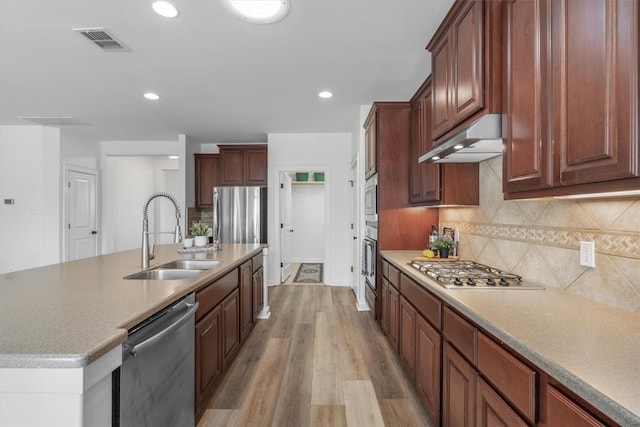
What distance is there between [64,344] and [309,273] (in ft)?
18.1

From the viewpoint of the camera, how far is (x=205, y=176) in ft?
19.1

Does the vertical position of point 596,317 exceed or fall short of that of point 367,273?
it exceeds it

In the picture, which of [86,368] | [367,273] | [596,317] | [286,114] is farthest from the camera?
[286,114]

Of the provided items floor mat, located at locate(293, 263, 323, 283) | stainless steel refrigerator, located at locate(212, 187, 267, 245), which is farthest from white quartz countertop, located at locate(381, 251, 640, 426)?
floor mat, located at locate(293, 263, 323, 283)

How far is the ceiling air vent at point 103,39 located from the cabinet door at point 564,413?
322 centimetres

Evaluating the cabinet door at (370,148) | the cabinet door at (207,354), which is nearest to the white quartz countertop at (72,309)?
the cabinet door at (207,354)

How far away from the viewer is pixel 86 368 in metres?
0.85

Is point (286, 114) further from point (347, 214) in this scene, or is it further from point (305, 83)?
point (347, 214)

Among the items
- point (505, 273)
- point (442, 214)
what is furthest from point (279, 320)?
point (505, 273)

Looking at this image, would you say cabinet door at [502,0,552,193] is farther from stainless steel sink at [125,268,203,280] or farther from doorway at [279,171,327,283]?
doorway at [279,171,327,283]

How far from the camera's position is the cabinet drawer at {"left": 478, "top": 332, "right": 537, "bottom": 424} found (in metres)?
0.92

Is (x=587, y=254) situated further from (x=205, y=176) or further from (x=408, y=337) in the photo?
(x=205, y=176)

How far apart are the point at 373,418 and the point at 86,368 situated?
1.62 metres

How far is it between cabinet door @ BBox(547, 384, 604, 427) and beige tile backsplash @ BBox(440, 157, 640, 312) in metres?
0.67
